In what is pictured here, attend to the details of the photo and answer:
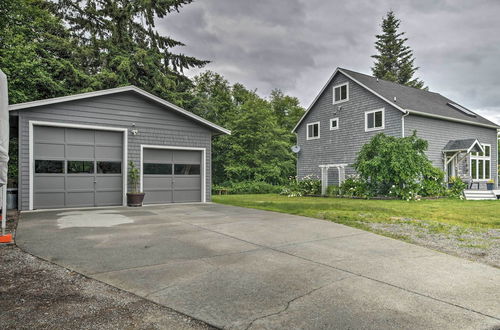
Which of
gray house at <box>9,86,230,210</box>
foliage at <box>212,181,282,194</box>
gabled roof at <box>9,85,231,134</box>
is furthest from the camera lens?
foliage at <box>212,181,282,194</box>

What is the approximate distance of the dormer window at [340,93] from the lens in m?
18.4

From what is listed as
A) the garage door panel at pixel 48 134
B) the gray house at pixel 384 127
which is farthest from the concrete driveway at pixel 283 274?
the gray house at pixel 384 127

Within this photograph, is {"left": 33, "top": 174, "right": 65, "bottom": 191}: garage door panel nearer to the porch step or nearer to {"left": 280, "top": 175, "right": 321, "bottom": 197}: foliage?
{"left": 280, "top": 175, "right": 321, "bottom": 197}: foliage

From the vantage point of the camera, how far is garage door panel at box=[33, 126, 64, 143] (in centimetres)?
944

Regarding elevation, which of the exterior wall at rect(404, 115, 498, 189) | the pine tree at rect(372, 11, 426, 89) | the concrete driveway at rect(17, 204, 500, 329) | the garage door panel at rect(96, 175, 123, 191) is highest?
the pine tree at rect(372, 11, 426, 89)

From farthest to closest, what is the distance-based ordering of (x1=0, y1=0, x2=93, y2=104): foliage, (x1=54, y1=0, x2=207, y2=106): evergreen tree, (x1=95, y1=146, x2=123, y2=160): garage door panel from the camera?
(x1=54, y1=0, x2=207, y2=106): evergreen tree
(x1=0, y1=0, x2=93, y2=104): foliage
(x1=95, y1=146, x2=123, y2=160): garage door panel

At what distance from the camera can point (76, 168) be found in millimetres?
10062

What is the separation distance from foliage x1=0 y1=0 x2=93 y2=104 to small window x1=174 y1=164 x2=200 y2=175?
317 inches

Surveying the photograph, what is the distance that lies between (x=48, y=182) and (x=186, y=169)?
460 cm

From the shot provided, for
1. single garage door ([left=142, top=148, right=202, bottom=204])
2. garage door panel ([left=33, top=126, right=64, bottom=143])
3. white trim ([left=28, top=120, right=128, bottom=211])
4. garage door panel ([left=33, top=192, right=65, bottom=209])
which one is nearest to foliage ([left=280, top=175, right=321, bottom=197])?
single garage door ([left=142, top=148, right=202, bottom=204])

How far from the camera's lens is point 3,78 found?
5262 mm

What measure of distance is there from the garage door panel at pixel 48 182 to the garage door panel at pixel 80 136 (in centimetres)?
122

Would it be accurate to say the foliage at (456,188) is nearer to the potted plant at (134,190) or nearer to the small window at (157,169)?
the small window at (157,169)

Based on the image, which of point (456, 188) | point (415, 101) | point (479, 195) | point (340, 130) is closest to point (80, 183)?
point (340, 130)
